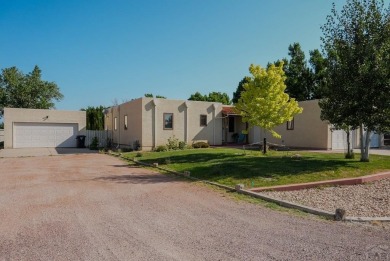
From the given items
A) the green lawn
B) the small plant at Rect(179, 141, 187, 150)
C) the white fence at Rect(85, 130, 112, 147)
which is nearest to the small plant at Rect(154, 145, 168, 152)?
the small plant at Rect(179, 141, 187, 150)

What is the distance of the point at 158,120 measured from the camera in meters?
24.5

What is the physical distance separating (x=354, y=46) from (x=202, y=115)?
48.5ft

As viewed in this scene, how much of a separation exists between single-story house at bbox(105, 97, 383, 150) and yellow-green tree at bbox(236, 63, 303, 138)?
17.3ft

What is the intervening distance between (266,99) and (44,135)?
2160 centimetres

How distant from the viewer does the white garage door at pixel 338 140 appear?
77.1 feet

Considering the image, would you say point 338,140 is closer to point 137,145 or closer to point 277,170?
point 277,170

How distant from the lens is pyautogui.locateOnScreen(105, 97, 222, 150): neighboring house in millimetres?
23984

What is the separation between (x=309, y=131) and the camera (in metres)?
24.3

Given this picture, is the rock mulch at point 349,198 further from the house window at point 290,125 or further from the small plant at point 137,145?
the small plant at point 137,145

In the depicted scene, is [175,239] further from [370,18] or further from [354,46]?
[370,18]

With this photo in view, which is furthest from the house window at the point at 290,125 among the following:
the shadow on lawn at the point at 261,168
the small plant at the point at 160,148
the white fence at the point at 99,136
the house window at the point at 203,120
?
the white fence at the point at 99,136

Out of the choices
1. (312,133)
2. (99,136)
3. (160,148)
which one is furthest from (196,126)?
(99,136)

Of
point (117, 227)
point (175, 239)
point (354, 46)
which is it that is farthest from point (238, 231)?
point (354, 46)

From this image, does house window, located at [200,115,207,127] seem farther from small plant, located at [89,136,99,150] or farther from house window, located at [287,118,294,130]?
small plant, located at [89,136,99,150]
